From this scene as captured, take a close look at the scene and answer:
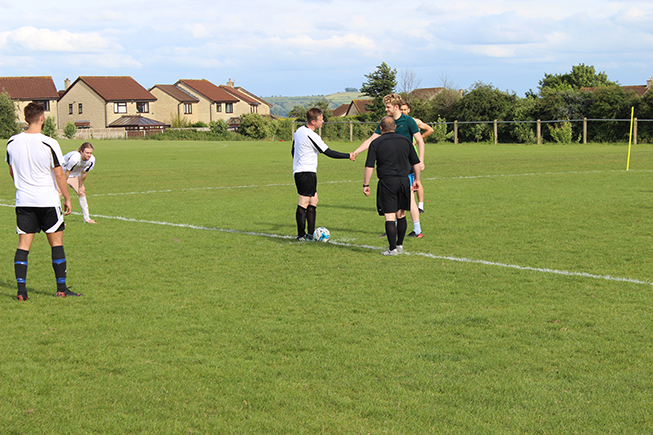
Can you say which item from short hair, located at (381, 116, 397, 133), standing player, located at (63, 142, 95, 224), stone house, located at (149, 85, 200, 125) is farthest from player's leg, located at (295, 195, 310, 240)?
stone house, located at (149, 85, 200, 125)

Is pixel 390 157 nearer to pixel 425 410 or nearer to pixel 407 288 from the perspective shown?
pixel 407 288

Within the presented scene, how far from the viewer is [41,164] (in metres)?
6.41

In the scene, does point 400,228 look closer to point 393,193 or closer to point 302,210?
point 393,193

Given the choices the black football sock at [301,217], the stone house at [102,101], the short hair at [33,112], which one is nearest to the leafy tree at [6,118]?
the stone house at [102,101]

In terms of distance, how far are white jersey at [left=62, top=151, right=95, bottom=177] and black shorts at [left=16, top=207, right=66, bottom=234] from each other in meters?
4.63

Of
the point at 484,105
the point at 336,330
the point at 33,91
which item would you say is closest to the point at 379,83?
the point at 484,105

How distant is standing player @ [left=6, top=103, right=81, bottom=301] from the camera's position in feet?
20.9

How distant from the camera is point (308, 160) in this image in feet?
31.7

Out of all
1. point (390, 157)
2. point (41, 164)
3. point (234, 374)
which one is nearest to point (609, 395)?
point (234, 374)

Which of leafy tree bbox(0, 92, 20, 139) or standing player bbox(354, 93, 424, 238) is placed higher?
leafy tree bbox(0, 92, 20, 139)

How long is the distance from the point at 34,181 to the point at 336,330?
11.1ft

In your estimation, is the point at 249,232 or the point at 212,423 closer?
the point at 212,423

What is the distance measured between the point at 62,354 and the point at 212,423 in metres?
1.81

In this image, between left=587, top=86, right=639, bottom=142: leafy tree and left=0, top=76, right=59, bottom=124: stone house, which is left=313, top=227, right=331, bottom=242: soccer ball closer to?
left=587, top=86, right=639, bottom=142: leafy tree
